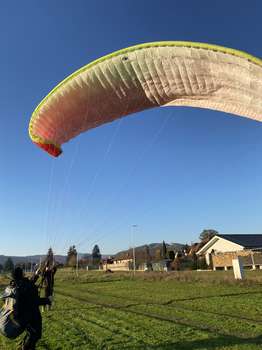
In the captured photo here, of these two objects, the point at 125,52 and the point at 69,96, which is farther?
the point at 69,96

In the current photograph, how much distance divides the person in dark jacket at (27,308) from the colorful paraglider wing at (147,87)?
483 cm

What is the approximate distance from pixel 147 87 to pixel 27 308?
225 inches

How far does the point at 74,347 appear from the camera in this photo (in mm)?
6906

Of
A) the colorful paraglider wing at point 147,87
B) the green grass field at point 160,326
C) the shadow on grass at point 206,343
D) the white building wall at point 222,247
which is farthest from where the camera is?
the white building wall at point 222,247

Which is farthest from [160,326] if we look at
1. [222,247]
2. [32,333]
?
[222,247]

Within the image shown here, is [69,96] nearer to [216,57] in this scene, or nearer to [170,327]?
[216,57]

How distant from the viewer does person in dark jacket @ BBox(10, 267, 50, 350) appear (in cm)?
596

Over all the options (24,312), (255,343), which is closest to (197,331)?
(255,343)

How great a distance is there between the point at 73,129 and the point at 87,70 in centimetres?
237

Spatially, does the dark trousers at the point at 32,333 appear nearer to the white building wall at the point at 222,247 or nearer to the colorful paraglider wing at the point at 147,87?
the colorful paraglider wing at the point at 147,87

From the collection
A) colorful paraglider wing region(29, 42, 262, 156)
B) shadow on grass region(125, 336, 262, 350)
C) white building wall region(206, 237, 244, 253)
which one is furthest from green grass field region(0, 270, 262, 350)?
white building wall region(206, 237, 244, 253)

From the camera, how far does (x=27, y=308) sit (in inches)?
238

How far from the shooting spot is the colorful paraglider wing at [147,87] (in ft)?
21.8

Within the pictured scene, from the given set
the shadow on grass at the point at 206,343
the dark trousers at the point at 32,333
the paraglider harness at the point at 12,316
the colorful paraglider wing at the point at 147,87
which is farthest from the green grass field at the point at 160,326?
the colorful paraglider wing at the point at 147,87
